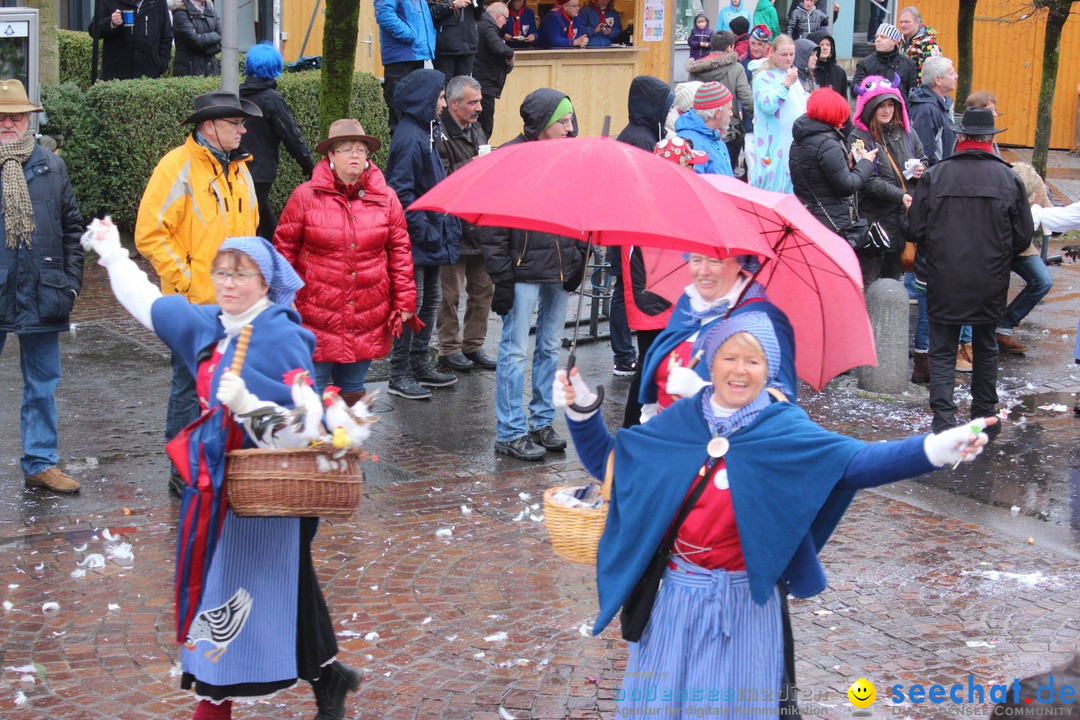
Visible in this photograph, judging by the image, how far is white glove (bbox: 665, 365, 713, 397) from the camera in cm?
435

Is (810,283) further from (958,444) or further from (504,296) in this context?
(504,296)

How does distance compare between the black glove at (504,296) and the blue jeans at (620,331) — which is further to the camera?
the blue jeans at (620,331)

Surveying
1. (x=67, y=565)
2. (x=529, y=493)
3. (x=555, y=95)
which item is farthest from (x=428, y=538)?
(x=555, y=95)

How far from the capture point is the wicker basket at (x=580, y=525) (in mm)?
4238

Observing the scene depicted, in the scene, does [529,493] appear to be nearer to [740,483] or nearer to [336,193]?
[336,193]

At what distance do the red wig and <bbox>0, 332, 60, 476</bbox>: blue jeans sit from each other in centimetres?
562

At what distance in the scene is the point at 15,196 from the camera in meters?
7.17

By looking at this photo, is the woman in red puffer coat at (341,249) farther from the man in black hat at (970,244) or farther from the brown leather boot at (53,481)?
the man in black hat at (970,244)

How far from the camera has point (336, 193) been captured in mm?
7836

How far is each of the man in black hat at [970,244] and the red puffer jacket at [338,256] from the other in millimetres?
3795

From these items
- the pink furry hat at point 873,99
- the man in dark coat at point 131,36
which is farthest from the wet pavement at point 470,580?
the man in dark coat at point 131,36

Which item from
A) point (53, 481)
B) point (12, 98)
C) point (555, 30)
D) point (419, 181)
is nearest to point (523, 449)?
point (419, 181)

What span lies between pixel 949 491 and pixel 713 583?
180 inches

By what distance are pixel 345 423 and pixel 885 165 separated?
6.92 metres
